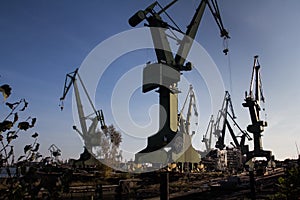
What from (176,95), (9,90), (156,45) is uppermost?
(156,45)

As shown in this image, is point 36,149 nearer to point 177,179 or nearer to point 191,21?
point 177,179

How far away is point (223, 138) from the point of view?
2410 inches

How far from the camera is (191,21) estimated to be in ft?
98.3

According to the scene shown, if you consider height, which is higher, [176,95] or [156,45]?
[156,45]

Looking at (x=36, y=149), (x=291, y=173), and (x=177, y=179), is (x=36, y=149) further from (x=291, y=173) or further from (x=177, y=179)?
(x=177, y=179)

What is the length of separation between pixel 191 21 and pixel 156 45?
6051 millimetres

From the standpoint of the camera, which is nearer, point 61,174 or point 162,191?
point 61,174

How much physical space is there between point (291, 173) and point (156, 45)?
2279 cm

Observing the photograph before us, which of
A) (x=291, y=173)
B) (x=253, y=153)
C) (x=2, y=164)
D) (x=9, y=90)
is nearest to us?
(x=9, y=90)

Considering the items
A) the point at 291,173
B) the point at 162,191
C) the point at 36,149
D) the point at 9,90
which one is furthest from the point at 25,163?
the point at 291,173

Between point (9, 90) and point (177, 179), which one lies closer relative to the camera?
point (9, 90)

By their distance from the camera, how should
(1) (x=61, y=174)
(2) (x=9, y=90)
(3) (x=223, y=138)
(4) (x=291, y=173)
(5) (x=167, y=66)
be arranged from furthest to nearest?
(3) (x=223, y=138), (5) (x=167, y=66), (4) (x=291, y=173), (1) (x=61, y=174), (2) (x=9, y=90)

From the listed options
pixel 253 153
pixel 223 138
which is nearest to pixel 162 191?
pixel 253 153

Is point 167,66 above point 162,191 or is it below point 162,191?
above
